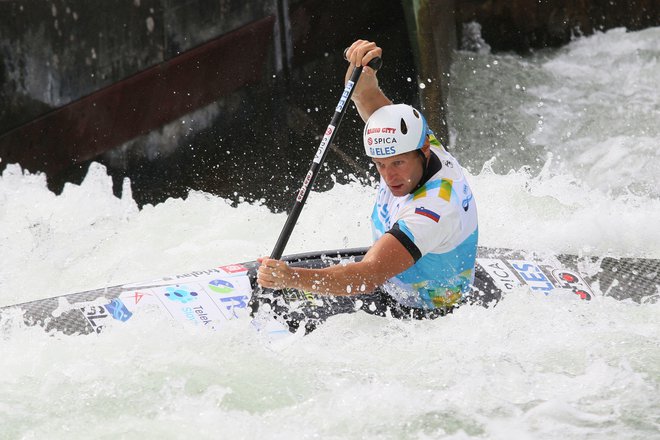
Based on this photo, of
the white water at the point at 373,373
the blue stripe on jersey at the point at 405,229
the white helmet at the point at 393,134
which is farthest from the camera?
the white helmet at the point at 393,134

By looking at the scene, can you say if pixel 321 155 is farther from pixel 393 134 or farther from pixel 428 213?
pixel 428 213

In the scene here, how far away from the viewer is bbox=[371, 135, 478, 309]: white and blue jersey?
4.02 meters

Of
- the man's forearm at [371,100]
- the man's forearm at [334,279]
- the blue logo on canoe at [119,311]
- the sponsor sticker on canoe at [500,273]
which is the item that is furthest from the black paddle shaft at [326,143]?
the sponsor sticker on canoe at [500,273]

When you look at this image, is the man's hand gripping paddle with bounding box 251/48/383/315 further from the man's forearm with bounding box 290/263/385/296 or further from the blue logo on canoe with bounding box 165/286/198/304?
the man's forearm with bounding box 290/263/385/296

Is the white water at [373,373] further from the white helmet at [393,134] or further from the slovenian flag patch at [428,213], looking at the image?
the white helmet at [393,134]

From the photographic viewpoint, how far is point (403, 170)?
4.14 meters

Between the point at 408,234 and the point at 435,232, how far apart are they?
0.15 meters

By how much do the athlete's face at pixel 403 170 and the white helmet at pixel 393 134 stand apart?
4cm

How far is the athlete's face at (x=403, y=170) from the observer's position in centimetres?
414

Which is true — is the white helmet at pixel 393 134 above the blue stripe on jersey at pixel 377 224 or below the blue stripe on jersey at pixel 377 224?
above

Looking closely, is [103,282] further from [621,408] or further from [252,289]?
[621,408]

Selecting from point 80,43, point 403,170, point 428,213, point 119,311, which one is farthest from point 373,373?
point 80,43

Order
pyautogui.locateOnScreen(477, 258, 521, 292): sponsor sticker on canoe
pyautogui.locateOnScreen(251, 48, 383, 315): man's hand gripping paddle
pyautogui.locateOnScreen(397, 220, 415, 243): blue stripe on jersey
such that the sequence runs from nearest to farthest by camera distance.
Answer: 1. pyautogui.locateOnScreen(397, 220, 415, 243): blue stripe on jersey
2. pyautogui.locateOnScreen(251, 48, 383, 315): man's hand gripping paddle
3. pyautogui.locateOnScreen(477, 258, 521, 292): sponsor sticker on canoe

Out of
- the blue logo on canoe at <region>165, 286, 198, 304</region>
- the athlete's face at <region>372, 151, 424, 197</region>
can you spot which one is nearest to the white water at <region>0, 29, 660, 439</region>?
the blue logo on canoe at <region>165, 286, 198, 304</region>
